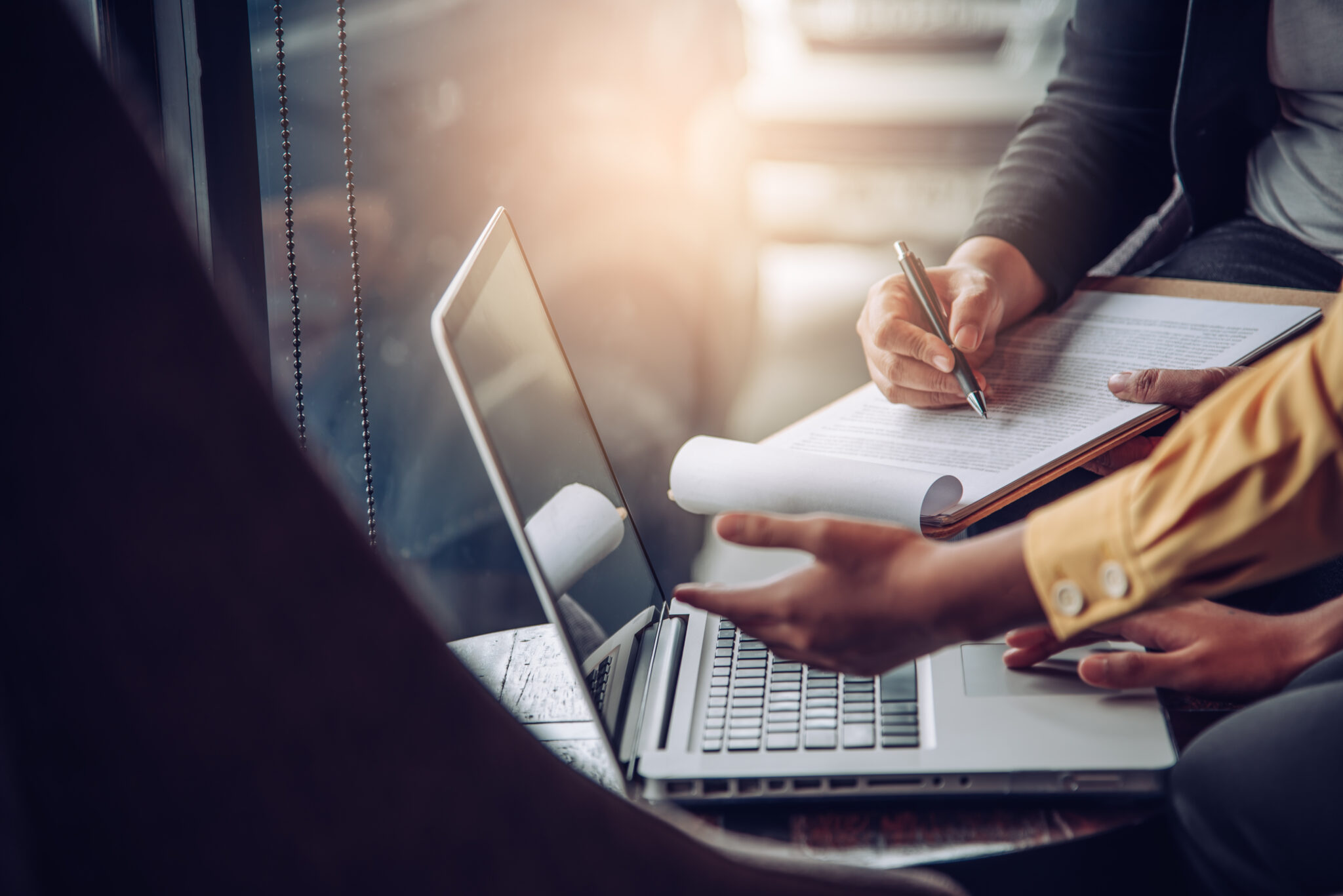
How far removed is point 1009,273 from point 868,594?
59cm

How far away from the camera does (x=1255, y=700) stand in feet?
1.98

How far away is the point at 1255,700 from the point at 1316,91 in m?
0.70

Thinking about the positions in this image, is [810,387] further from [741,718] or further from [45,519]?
[45,519]

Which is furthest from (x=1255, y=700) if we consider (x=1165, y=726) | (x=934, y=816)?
(x=934, y=816)

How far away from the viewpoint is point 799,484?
2.30 feet

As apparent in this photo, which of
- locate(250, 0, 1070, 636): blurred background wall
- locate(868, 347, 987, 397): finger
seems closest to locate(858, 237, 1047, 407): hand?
locate(868, 347, 987, 397): finger

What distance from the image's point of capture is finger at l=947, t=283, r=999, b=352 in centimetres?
82

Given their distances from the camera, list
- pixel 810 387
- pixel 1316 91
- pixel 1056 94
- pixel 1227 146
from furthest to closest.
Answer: pixel 810 387
pixel 1056 94
pixel 1227 146
pixel 1316 91

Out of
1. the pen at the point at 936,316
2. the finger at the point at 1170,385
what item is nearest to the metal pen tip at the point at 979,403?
the pen at the point at 936,316

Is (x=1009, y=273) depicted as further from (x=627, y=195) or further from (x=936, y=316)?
(x=627, y=195)

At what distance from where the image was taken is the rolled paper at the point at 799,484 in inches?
25.7

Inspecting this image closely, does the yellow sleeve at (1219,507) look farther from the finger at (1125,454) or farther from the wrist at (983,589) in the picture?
the finger at (1125,454)

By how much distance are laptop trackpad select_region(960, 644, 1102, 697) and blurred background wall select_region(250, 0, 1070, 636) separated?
1.98 feet

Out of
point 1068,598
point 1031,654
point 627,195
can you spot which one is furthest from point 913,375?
point 627,195
